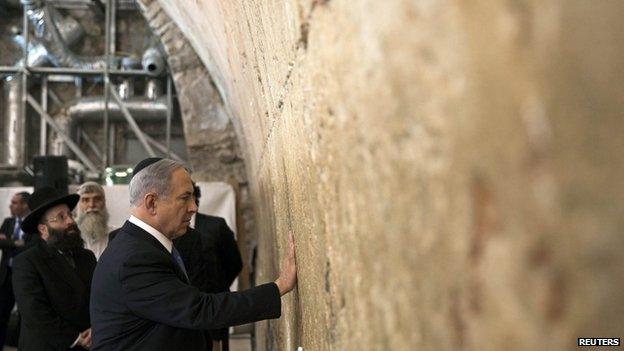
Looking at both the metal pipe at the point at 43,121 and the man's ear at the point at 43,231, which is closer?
the man's ear at the point at 43,231

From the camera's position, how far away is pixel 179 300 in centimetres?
175

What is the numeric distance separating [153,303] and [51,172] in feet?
18.4

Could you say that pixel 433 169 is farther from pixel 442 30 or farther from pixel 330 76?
Answer: pixel 330 76

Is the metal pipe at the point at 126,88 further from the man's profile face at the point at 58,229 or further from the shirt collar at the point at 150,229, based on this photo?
the shirt collar at the point at 150,229

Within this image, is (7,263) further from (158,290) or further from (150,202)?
(158,290)

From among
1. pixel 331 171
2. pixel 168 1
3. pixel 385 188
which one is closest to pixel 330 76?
pixel 331 171

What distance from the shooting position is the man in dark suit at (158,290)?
176 cm

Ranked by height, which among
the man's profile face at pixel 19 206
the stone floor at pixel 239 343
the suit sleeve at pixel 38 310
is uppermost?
the man's profile face at pixel 19 206

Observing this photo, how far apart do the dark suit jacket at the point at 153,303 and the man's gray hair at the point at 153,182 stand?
12cm

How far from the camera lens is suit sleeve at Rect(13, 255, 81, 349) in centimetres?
316

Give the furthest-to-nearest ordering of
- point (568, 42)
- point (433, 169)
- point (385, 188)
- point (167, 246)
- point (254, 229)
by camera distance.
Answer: point (254, 229) → point (167, 246) → point (385, 188) → point (433, 169) → point (568, 42)

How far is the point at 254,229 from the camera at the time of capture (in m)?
6.90

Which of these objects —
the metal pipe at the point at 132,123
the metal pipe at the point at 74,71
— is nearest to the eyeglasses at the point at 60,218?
the metal pipe at the point at 132,123

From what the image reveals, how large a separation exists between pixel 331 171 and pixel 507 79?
0.55m
